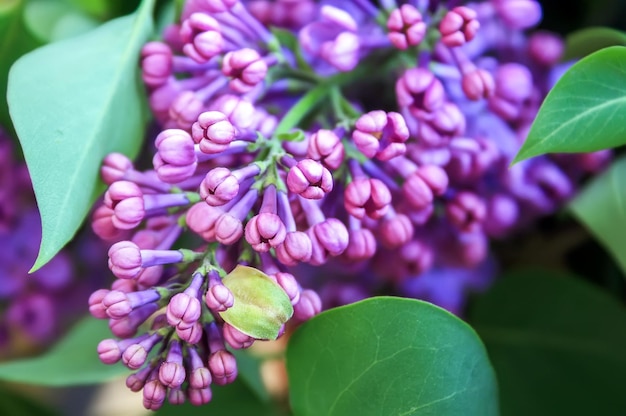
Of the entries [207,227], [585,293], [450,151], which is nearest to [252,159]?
[207,227]

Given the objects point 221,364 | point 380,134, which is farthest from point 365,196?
point 221,364

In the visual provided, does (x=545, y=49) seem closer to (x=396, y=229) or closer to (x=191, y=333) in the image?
(x=396, y=229)

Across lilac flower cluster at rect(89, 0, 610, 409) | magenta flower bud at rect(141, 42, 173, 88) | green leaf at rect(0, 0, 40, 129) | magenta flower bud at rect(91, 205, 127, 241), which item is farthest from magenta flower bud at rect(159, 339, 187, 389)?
green leaf at rect(0, 0, 40, 129)

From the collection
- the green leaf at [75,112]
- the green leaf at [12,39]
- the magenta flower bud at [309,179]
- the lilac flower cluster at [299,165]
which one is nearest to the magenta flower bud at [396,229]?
the lilac flower cluster at [299,165]

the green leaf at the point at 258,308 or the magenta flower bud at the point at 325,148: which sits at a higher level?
the magenta flower bud at the point at 325,148

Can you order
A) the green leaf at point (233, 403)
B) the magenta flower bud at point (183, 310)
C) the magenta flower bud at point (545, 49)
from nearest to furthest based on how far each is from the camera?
the magenta flower bud at point (183, 310)
the magenta flower bud at point (545, 49)
the green leaf at point (233, 403)

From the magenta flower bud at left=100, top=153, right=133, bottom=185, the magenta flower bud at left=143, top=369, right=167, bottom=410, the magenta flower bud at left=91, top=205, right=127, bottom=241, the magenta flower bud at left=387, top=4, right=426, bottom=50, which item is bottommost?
the magenta flower bud at left=143, top=369, right=167, bottom=410

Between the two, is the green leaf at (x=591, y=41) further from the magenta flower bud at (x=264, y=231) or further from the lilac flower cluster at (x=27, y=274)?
the lilac flower cluster at (x=27, y=274)

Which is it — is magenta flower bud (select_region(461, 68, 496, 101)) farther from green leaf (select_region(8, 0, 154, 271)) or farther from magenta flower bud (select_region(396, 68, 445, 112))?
green leaf (select_region(8, 0, 154, 271))
